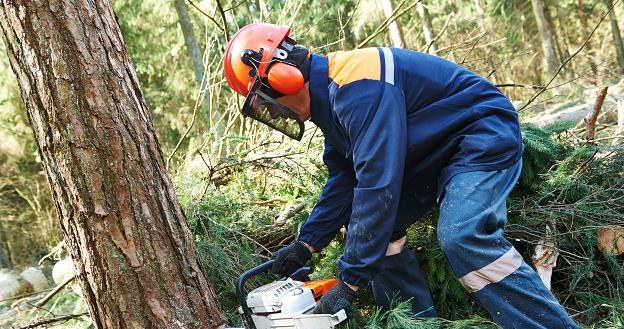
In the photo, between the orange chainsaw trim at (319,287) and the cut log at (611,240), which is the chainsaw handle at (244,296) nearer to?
the orange chainsaw trim at (319,287)

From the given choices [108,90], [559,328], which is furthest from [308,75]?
[559,328]

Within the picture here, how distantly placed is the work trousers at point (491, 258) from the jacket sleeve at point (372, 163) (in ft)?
0.82

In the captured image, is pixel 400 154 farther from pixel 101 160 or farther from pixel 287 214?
pixel 287 214

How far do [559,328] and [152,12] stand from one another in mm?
10154

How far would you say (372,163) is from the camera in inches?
81.7

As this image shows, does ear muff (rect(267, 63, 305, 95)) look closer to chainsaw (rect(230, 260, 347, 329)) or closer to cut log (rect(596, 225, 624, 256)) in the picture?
chainsaw (rect(230, 260, 347, 329))

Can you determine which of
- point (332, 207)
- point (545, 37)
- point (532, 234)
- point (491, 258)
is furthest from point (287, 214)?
point (545, 37)

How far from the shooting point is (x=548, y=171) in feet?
9.74

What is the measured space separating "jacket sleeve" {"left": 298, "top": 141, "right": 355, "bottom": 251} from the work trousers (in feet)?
2.10

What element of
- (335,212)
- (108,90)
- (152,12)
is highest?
(152,12)

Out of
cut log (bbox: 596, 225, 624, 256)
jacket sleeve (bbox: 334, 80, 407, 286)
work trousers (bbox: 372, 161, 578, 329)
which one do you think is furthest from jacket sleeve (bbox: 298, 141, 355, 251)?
cut log (bbox: 596, 225, 624, 256)

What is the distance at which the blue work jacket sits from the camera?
6.84 feet

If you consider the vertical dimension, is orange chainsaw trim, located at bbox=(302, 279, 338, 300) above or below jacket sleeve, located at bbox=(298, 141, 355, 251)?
below

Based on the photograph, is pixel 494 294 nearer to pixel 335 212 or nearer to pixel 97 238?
pixel 335 212
